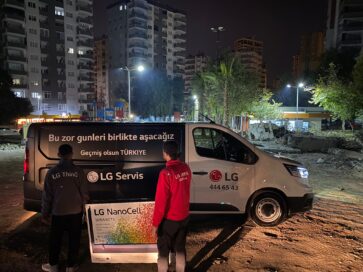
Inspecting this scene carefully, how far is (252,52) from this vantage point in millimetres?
170875

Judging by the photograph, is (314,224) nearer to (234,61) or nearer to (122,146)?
→ (122,146)

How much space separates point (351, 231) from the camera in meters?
6.38

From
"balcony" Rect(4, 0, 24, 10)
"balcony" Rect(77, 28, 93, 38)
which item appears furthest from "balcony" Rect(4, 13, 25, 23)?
"balcony" Rect(77, 28, 93, 38)

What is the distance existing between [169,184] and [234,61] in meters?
34.8

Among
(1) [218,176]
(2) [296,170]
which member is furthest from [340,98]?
(1) [218,176]

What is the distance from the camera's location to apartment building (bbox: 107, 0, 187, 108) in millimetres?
99125

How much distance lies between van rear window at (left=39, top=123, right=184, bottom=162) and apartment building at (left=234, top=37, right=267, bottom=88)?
168557 mm

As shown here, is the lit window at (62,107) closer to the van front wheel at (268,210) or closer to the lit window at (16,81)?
the lit window at (16,81)

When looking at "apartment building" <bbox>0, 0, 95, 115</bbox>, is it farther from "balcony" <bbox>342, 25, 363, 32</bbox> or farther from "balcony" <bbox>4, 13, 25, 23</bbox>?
"balcony" <bbox>342, 25, 363, 32</bbox>

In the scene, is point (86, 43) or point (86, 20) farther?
point (86, 20)

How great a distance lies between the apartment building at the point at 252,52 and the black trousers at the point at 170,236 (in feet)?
560

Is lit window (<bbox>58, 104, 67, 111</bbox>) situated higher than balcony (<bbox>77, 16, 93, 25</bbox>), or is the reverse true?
balcony (<bbox>77, 16, 93, 25</bbox>)

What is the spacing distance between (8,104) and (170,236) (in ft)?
180

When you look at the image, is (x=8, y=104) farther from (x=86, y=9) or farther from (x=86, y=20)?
(x=86, y=9)
